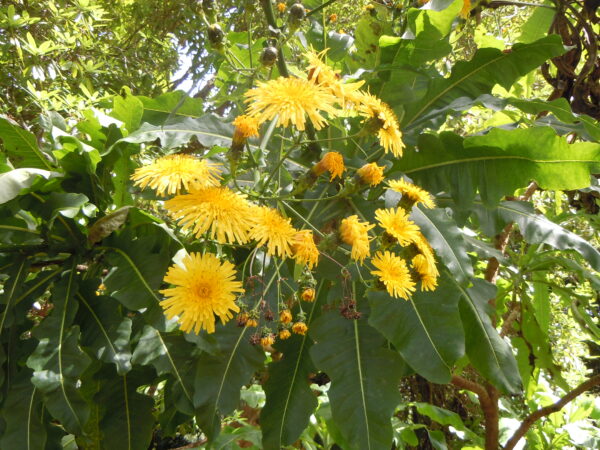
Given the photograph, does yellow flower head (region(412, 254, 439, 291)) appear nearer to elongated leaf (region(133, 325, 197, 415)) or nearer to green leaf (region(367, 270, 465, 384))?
green leaf (region(367, 270, 465, 384))

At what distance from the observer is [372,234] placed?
1.12 metres

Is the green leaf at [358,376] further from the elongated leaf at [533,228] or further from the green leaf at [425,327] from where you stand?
the elongated leaf at [533,228]

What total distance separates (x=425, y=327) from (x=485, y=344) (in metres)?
0.23

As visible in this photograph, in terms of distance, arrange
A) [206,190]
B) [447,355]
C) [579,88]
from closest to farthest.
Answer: [206,190] → [447,355] → [579,88]

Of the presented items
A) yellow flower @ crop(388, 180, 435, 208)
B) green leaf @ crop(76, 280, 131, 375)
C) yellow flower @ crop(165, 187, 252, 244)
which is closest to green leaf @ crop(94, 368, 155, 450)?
green leaf @ crop(76, 280, 131, 375)

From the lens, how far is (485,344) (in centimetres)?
118

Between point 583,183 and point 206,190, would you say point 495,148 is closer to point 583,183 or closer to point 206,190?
point 583,183

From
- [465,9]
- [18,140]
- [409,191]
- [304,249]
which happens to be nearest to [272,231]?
[304,249]

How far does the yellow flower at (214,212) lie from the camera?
800 mm

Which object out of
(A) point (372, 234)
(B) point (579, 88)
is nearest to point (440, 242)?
(A) point (372, 234)

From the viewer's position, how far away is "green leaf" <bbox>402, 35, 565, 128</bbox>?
1290 mm

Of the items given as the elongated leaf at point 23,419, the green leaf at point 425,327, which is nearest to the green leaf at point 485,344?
the green leaf at point 425,327

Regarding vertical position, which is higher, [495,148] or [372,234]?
[495,148]

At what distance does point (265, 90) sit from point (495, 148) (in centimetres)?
58
